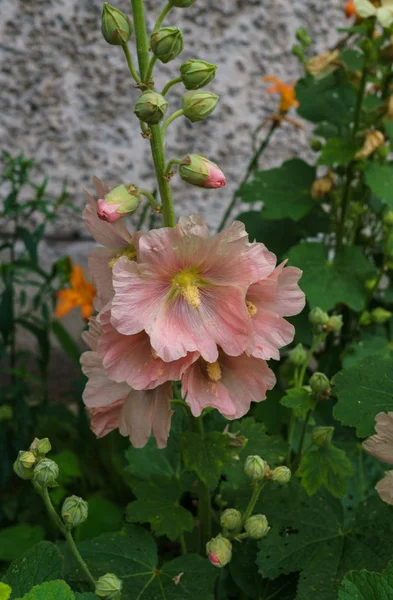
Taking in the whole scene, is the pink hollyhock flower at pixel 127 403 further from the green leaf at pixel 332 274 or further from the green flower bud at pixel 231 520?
the green leaf at pixel 332 274

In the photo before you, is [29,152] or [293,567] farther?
[29,152]

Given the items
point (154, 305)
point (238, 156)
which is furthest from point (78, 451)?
point (154, 305)

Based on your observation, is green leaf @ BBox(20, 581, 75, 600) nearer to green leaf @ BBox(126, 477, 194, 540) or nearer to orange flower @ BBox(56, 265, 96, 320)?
green leaf @ BBox(126, 477, 194, 540)

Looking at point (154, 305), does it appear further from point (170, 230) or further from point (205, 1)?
point (205, 1)

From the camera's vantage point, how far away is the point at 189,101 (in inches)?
26.8

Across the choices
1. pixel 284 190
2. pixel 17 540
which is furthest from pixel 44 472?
pixel 284 190

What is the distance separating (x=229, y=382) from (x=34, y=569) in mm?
293

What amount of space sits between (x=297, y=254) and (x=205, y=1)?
747mm

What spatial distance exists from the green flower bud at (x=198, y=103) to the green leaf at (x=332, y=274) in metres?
0.57

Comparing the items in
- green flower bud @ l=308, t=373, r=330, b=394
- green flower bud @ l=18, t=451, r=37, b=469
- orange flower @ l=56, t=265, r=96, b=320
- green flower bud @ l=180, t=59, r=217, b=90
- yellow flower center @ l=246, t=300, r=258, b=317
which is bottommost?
orange flower @ l=56, t=265, r=96, b=320

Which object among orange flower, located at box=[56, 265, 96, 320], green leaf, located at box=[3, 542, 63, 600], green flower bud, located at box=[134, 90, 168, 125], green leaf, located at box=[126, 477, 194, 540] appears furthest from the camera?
orange flower, located at box=[56, 265, 96, 320]

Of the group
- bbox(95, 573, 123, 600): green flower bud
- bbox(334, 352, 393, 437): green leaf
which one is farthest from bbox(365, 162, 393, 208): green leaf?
bbox(95, 573, 123, 600): green flower bud

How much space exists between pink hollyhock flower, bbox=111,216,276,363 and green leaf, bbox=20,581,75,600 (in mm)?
233

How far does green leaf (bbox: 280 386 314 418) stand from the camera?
0.83 metres
